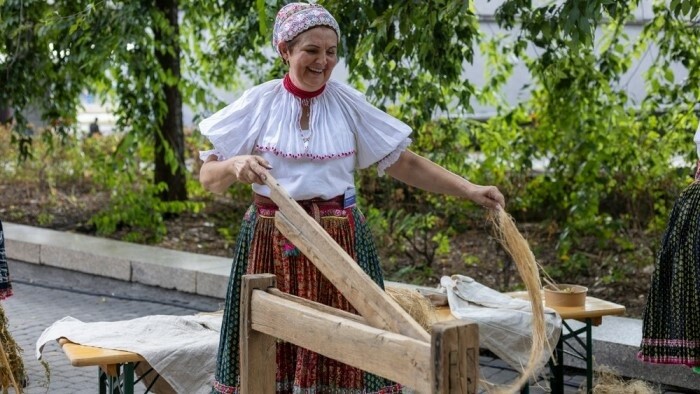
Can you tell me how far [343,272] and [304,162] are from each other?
0.77 m

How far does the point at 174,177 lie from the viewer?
9.79 metres

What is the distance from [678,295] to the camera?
15.2 ft

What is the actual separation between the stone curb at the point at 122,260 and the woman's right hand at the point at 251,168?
403 centimetres

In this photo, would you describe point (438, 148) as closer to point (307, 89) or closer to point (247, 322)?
point (307, 89)

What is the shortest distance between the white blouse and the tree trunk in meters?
5.61

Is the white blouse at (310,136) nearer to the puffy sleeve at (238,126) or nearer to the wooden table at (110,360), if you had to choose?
the puffy sleeve at (238,126)

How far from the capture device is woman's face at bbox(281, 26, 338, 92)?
3.42 meters

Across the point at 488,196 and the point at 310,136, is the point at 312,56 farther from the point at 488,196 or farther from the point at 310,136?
the point at 488,196

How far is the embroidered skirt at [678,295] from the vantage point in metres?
4.60

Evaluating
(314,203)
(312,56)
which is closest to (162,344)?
(314,203)

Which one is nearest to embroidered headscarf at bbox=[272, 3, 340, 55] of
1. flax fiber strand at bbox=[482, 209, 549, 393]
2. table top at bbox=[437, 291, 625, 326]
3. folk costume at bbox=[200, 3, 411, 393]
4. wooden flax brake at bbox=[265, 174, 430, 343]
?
folk costume at bbox=[200, 3, 411, 393]

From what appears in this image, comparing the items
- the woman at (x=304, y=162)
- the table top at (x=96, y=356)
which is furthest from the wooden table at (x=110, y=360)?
the woman at (x=304, y=162)

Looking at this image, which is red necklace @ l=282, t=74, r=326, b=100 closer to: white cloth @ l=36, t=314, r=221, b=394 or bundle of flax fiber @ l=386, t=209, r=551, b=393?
bundle of flax fiber @ l=386, t=209, r=551, b=393

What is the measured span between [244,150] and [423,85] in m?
3.50
